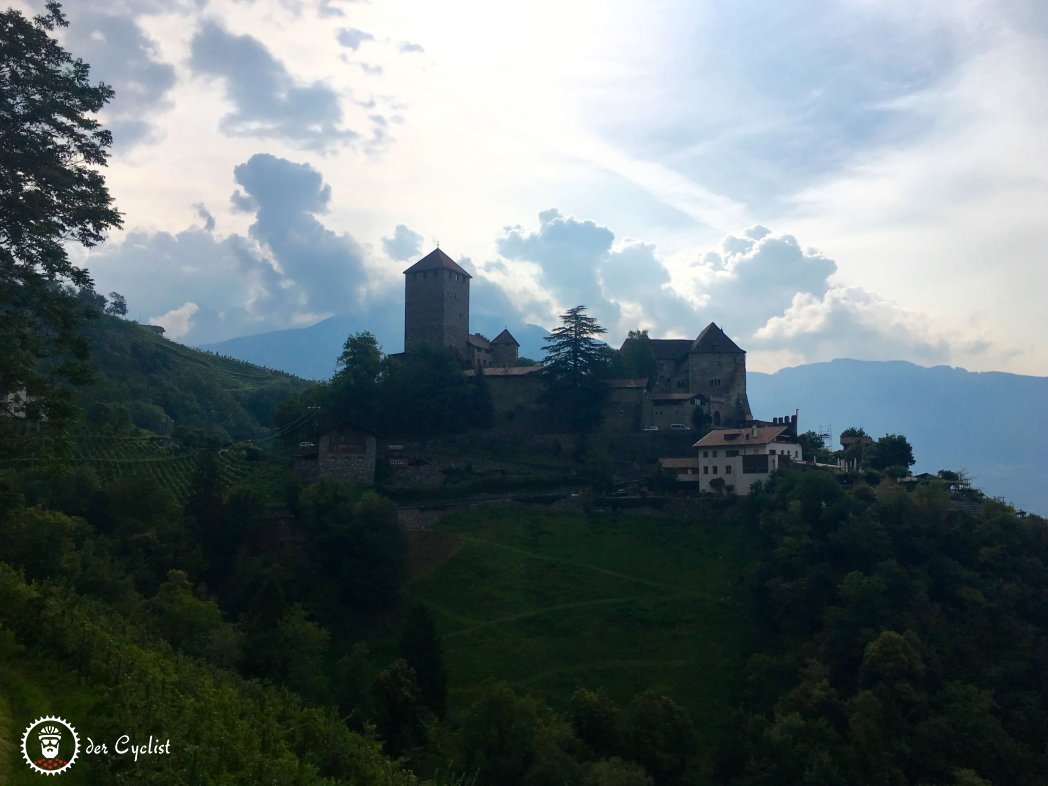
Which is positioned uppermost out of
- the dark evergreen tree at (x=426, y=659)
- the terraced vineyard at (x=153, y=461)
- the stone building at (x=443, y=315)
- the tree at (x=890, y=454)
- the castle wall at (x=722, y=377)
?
the stone building at (x=443, y=315)

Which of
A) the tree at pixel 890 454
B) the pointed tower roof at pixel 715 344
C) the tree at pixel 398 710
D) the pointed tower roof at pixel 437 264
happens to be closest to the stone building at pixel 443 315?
the pointed tower roof at pixel 437 264

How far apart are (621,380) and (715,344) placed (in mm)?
6796

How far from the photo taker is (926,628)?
38.9m

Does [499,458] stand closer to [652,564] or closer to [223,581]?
[652,564]

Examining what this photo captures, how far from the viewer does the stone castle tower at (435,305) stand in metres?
65.3

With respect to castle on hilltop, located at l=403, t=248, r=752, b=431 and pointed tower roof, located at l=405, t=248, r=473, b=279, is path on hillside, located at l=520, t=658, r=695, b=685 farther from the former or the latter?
pointed tower roof, located at l=405, t=248, r=473, b=279

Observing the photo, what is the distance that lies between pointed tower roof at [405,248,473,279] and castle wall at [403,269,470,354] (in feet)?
0.81

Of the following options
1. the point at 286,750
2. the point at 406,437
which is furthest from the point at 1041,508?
the point at 286,750

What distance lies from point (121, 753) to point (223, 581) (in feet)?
103

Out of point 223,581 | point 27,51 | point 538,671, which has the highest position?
point 27,51

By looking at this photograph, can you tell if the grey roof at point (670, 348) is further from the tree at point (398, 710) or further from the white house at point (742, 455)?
the tree at point (398, 710)

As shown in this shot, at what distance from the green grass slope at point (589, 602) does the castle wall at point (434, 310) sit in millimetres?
18215

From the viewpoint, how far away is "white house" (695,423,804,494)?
50781 millimetres

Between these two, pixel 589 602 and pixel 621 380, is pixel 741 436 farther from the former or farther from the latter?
pixel 589 602
